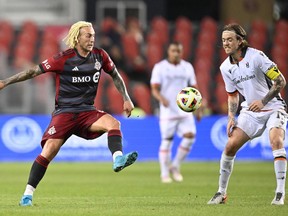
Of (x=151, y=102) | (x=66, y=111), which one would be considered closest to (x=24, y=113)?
(x=151, y=102)

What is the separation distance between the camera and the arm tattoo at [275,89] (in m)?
10.3

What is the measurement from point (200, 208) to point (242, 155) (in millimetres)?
11835

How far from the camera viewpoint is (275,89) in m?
10.3

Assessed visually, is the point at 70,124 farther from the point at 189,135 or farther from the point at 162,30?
the point at 162,30

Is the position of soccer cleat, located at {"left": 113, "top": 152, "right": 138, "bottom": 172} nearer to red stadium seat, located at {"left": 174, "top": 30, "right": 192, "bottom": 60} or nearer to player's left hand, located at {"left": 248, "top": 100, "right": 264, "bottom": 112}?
player's left hand, located at {"left": 248, "top": 100, "right": 264, "bottom": 112}

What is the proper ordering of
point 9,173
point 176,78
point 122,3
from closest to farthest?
point 176,78
point 9,173
point 122,3

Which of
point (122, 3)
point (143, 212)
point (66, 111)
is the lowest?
point (143, 212)

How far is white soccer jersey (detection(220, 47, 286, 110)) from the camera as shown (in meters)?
10.4

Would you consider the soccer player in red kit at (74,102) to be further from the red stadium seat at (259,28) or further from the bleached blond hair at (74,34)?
the red stadium seat at (259,28)

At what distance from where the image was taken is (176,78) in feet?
53.0

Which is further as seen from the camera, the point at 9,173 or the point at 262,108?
the point at 9,173

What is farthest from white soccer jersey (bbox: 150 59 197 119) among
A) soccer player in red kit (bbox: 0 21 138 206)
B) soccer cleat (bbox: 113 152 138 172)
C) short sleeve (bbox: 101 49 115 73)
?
soccer cleat (bbox: 113 152 138 172)

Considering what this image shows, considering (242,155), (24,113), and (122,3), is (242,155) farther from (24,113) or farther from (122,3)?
(122,3)

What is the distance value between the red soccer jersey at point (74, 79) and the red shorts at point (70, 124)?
0.26 ft
